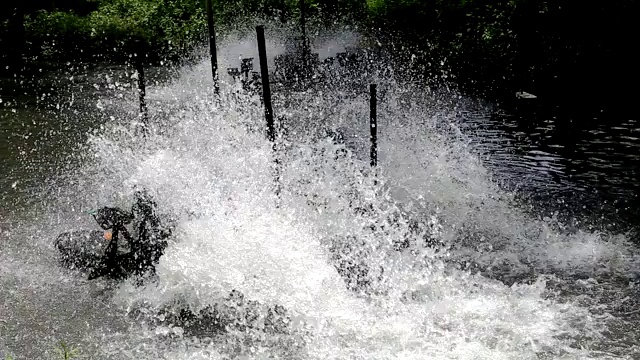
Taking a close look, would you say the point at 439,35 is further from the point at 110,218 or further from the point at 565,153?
the point at 110,218

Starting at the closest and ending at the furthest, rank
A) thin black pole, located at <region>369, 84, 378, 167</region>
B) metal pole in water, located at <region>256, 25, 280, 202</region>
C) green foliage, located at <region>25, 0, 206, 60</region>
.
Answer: metal pole in water, located at <region>256, 25, 280, 202</region> < thin black pole, located at <region>369, 84, 378, 167</region> < green foliage, located at <region>25, 0, 206, 60</region>

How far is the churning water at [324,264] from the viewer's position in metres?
5.70

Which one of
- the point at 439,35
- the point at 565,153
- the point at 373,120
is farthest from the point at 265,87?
the point at 439,35

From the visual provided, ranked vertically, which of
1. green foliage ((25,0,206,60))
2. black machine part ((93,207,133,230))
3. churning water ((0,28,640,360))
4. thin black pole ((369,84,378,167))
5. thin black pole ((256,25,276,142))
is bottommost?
churning water ((0,28,640,360))

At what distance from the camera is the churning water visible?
570 cm

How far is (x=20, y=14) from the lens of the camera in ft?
76.0

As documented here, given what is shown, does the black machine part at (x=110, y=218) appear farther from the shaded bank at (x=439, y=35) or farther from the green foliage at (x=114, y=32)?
the green foliage at (x=114, y=32)

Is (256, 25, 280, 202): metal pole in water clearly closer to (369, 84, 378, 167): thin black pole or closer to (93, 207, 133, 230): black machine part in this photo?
(369, 84, 378, 167): thin black pole

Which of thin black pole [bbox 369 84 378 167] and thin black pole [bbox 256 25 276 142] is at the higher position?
thin black pole [bbox 256 25 276 142]

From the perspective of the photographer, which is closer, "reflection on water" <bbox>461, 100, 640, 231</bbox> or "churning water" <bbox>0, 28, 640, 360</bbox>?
"churning water" <bbox>0, 28, 640, 360</bbox>

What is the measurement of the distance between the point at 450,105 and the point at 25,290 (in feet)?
37.4

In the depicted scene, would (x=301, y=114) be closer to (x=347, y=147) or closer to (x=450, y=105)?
(x=347, y=147)

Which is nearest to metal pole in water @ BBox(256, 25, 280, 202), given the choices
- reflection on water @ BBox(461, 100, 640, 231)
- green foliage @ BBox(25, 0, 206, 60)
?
reflection on water @ BBox(461, 100, 640, 231)

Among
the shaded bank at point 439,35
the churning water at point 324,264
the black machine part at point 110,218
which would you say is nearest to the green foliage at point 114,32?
the shaded bank at point 439,35
